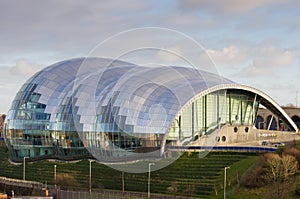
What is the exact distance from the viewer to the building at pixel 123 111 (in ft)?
197

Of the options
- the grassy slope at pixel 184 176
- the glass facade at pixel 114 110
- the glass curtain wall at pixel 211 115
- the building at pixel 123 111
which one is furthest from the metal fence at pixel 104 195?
the glass curtain wall at pixel 211 115

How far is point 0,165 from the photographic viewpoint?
246 ft

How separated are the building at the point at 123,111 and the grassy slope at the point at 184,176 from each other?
386 centimetres

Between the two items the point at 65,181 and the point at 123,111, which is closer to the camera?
the point at 65,181

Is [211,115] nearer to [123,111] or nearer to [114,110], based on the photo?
[123,111]

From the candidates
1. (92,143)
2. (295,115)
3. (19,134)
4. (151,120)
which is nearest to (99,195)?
(151,120)

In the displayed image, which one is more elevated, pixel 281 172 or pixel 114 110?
pixel 114 110

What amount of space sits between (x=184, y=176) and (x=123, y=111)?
15190mm

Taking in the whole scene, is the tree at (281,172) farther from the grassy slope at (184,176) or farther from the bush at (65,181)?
the bush at (65,181)

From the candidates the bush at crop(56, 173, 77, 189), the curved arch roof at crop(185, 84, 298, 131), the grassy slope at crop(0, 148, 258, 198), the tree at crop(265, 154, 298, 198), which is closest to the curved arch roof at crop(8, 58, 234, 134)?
the curved arch roof at crop(185, 84, 298, 131)

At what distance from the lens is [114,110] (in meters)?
62.9

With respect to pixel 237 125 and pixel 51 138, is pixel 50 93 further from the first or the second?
pixel 237 125

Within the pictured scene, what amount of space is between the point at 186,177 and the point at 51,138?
2814cm

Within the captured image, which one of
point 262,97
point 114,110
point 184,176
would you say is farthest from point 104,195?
point 262,97
